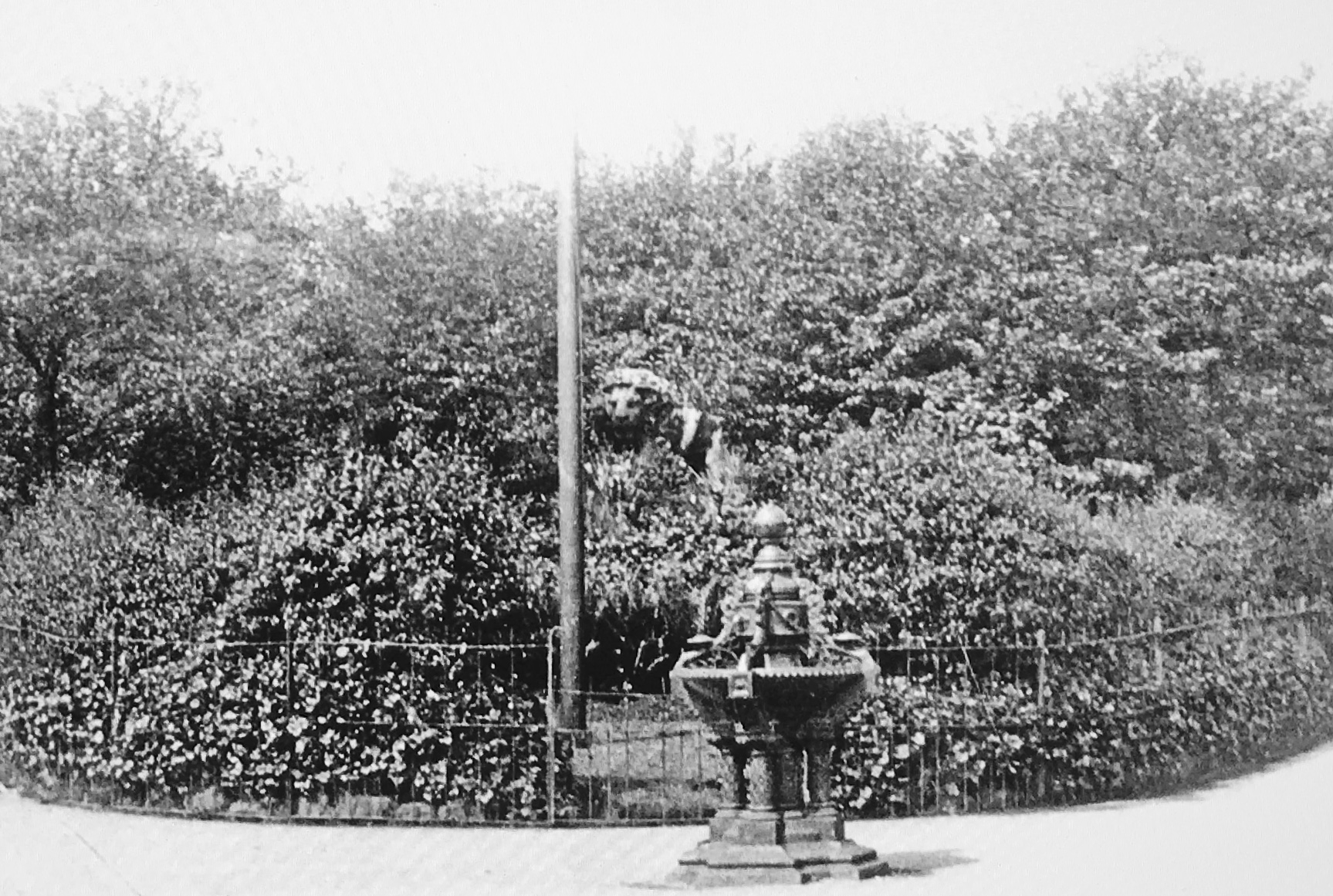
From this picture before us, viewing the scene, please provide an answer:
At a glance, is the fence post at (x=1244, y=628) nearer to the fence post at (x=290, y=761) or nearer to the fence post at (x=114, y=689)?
the fence post at (x=290, y=761)

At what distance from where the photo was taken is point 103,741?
927 centimetres

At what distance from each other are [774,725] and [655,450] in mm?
6031

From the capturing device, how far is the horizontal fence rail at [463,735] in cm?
880

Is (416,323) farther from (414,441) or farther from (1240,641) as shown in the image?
(1240,641)

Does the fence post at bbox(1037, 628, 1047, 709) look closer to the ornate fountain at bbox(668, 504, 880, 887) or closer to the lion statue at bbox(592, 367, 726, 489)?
the ornate fountain at bbox(668, 504, 880, 887)

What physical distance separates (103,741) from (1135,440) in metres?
10.0

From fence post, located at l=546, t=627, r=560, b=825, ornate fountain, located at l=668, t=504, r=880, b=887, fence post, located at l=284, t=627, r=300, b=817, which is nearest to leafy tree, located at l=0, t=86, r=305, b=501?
fence post, located at l=284, t=627, r=300, b=817

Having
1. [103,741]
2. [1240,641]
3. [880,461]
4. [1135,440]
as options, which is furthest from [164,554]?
[1135,440]

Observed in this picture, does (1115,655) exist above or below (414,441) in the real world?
below

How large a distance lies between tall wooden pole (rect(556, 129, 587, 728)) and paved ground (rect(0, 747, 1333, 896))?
93 centimetres

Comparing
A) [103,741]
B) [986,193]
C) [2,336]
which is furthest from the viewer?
[986,193]

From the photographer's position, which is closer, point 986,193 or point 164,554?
point 164,554

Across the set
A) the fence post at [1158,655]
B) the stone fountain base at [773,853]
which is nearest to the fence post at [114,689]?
the stone fountain base at [773,853]

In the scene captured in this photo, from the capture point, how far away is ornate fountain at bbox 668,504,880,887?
6781mm
